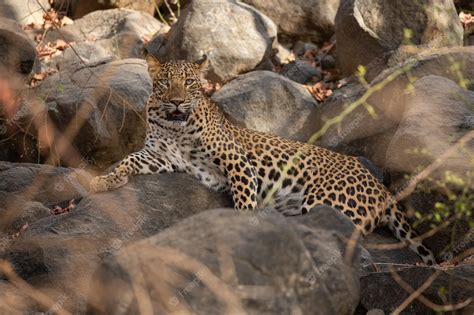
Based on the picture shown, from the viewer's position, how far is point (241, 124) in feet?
44.5

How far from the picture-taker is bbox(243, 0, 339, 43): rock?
699 inches

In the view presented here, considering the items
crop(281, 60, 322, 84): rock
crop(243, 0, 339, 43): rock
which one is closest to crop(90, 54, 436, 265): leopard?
crop(281, 60, 322, 84): rock

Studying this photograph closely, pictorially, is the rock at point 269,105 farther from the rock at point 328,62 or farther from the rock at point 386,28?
the rock at point 328,62

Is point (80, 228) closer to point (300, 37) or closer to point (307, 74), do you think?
point (307, 74)

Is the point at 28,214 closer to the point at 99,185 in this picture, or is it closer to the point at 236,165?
the point at 99,185

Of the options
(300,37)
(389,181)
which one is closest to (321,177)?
(389,181)

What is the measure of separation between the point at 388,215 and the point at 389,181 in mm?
589

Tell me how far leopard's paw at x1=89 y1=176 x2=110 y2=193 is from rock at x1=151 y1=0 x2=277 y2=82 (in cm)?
575

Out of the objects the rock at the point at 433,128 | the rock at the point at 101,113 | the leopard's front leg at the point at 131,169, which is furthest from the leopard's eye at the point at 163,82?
the rock at the point at 433,128

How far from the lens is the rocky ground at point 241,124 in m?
6.14

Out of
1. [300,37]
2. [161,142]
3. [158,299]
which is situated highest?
[158,299]

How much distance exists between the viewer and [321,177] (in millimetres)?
11141

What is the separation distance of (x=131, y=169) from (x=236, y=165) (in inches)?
50.4

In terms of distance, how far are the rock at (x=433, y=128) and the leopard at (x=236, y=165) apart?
22.8 inches
